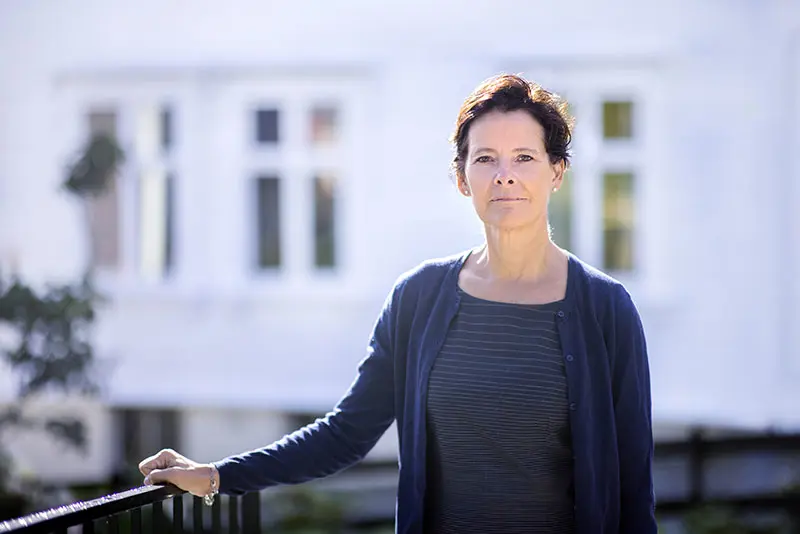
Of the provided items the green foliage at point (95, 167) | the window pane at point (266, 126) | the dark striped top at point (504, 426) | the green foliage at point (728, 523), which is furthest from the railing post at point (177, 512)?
the window pane at point (266, 126)

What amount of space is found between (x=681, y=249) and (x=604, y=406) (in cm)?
523

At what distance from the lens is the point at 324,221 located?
7.58 m

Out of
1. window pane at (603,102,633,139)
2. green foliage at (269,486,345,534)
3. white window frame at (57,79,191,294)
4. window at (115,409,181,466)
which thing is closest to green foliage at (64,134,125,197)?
white window frame at (57,79,191,294)

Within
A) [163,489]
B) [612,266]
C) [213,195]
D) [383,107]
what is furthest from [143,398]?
[163,489]

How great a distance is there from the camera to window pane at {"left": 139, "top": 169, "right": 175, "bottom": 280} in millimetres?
7695

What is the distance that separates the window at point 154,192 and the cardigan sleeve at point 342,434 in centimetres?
556

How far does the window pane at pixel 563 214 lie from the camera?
7.32 meters

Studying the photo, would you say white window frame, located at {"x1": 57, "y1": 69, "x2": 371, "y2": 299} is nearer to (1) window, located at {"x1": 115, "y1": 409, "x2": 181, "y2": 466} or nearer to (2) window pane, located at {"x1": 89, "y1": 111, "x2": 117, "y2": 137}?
(2) window pane, located at {"x1": 89, "y1": 111, "x2": 117, "y2": 137}

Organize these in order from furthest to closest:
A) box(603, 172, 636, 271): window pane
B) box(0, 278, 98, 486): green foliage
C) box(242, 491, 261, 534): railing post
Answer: box(603, 172, 636, 271): window pane → box(0, 278, 98, 486): green foliage → box(242, 491, 261, 534): railing post

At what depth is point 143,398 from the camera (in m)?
7.62

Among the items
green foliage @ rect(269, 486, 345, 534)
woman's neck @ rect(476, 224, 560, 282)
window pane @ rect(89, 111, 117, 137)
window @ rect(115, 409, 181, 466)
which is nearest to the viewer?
woman's neck @ rect(476, 224, 560, 282)

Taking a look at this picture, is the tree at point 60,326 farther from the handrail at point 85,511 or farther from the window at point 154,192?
the handrail at point 85,511

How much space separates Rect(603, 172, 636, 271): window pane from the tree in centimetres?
331

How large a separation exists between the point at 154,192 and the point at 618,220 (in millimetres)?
3344
